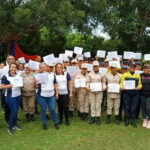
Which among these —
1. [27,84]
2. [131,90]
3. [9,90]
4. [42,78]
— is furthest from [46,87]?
[131,90]

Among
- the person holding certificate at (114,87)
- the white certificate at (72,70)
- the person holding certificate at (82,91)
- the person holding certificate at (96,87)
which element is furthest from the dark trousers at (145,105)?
the white certificate at (72,70)

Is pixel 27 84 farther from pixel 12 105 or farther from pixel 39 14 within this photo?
pixel 39 14

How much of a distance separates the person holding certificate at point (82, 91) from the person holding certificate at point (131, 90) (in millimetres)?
1220

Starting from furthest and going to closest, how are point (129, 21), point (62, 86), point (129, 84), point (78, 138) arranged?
point (129, 21) → point (62, 86) → point (129, 84) → point (78, 138)

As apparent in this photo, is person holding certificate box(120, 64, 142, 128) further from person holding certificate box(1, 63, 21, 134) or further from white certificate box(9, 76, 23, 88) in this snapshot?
person holding certificate box(1, 63, 21, 134)

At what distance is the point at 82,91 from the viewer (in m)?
7.82

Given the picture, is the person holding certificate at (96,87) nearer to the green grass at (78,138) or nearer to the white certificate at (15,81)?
the green grass at (78,138)

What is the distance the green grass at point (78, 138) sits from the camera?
5.72 meters

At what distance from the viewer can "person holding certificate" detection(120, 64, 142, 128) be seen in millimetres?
6984

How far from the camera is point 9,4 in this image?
12.9 metres

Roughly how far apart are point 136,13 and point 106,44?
5.67 m

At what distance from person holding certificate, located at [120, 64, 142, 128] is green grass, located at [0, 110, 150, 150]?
0.45 meters

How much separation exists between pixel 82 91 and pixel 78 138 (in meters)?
1.90

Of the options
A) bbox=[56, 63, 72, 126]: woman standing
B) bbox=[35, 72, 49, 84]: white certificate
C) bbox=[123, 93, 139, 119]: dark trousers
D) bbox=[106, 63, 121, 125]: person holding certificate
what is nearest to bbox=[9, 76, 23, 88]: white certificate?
bbox=[35, 72, 49, 84]: white certificate
